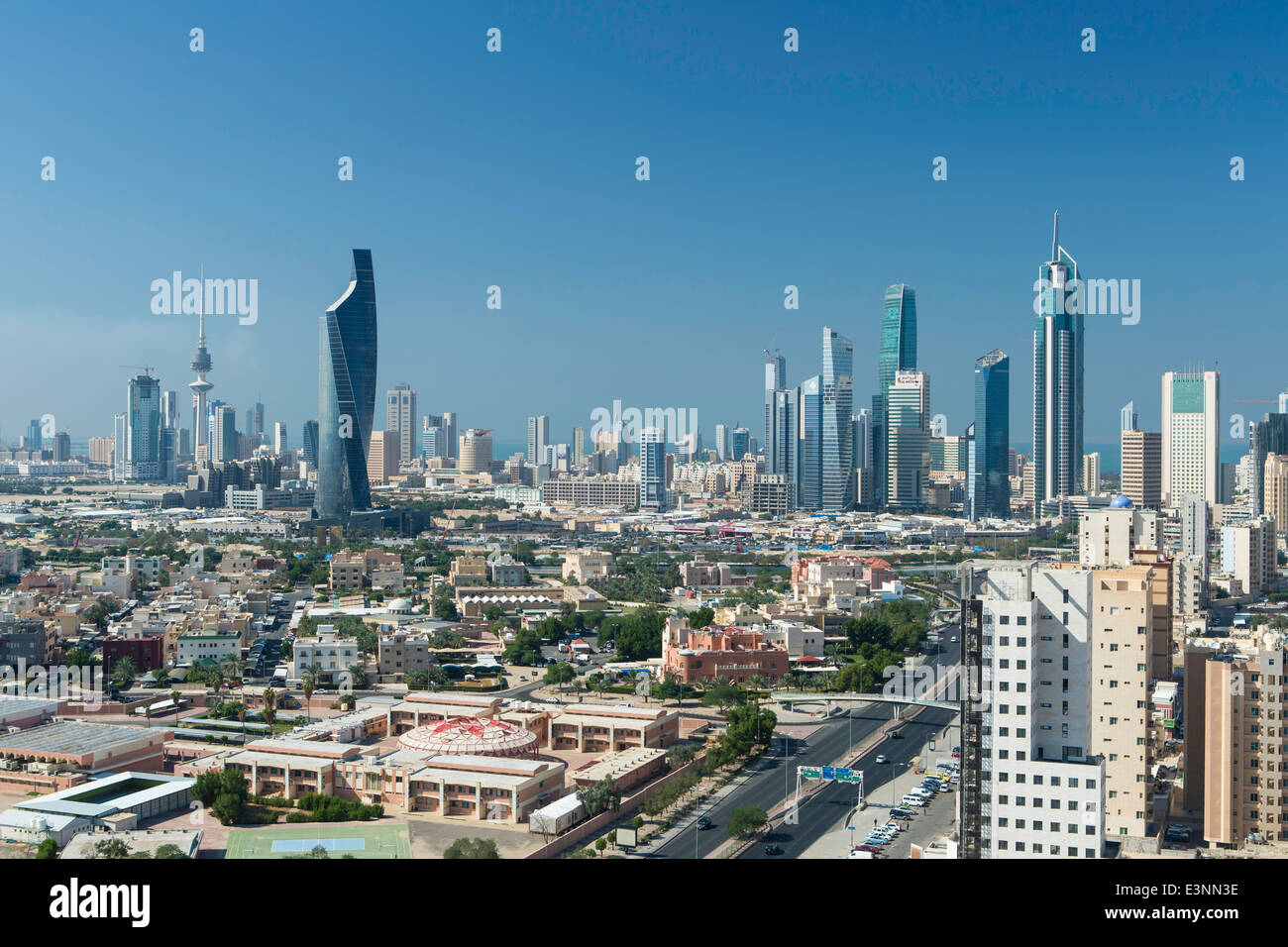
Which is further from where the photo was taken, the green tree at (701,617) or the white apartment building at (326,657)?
the green tree at (701,617)

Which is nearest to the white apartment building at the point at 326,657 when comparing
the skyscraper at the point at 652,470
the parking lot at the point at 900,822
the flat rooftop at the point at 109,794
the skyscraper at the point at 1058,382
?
the flat rooftop at the point at 109,794

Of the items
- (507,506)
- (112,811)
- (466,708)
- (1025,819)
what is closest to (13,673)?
(466,708)

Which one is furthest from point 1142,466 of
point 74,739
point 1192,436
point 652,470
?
point 74,739

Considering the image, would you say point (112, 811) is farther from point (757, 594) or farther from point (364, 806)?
point (757, 594)

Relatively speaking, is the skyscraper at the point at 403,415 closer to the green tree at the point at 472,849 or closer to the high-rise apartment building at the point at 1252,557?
the high-rise apartment building at the point at 1252,557

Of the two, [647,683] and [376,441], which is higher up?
[376,441]

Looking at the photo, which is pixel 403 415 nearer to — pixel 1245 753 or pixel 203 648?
pixel 203 648

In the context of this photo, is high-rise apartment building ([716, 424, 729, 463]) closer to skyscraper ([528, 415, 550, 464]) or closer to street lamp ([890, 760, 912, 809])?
skyscraper ([528, 415, 550, 464])
